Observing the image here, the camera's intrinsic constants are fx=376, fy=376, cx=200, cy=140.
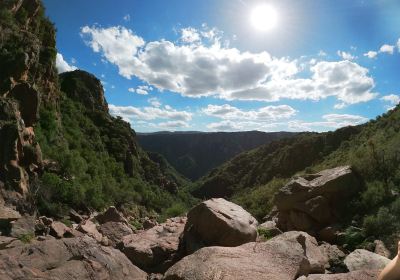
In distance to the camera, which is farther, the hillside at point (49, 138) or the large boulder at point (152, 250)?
the hillside at point (49, 138)

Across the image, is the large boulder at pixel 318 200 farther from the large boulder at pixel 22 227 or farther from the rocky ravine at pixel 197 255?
the large boulder at pixel 22 227

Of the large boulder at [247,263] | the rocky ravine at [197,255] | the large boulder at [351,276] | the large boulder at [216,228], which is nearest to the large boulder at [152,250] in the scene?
the rocky ravine at [197,255]

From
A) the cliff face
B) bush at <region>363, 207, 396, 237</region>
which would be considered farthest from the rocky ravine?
the cliff face

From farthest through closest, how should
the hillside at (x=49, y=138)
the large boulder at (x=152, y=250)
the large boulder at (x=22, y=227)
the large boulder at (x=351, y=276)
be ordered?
1. the hillside at (x=49, y=138)
2. the large boulder at (x=22, y=227)
3. the large boulder at (x=152, y=250)
4. the large boulder at (x=351, y=276)

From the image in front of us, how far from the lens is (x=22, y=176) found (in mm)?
25266

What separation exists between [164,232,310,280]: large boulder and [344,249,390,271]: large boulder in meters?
1.65

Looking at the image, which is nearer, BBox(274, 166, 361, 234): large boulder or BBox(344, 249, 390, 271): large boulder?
BBox(344, 249, 390, 271): large boulder

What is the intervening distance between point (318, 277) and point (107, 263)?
15.0 ft

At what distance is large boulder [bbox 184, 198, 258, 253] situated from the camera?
11.4 meters

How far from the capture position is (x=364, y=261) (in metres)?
9.36

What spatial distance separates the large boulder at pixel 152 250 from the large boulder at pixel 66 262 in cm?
188

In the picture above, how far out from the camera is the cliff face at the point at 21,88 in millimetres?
25312

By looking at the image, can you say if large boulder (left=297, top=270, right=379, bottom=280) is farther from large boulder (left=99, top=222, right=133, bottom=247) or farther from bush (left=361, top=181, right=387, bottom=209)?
large boulder (left=99, top=222, right=133, bottom=247)

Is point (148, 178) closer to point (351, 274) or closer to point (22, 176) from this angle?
point (22, 176)
